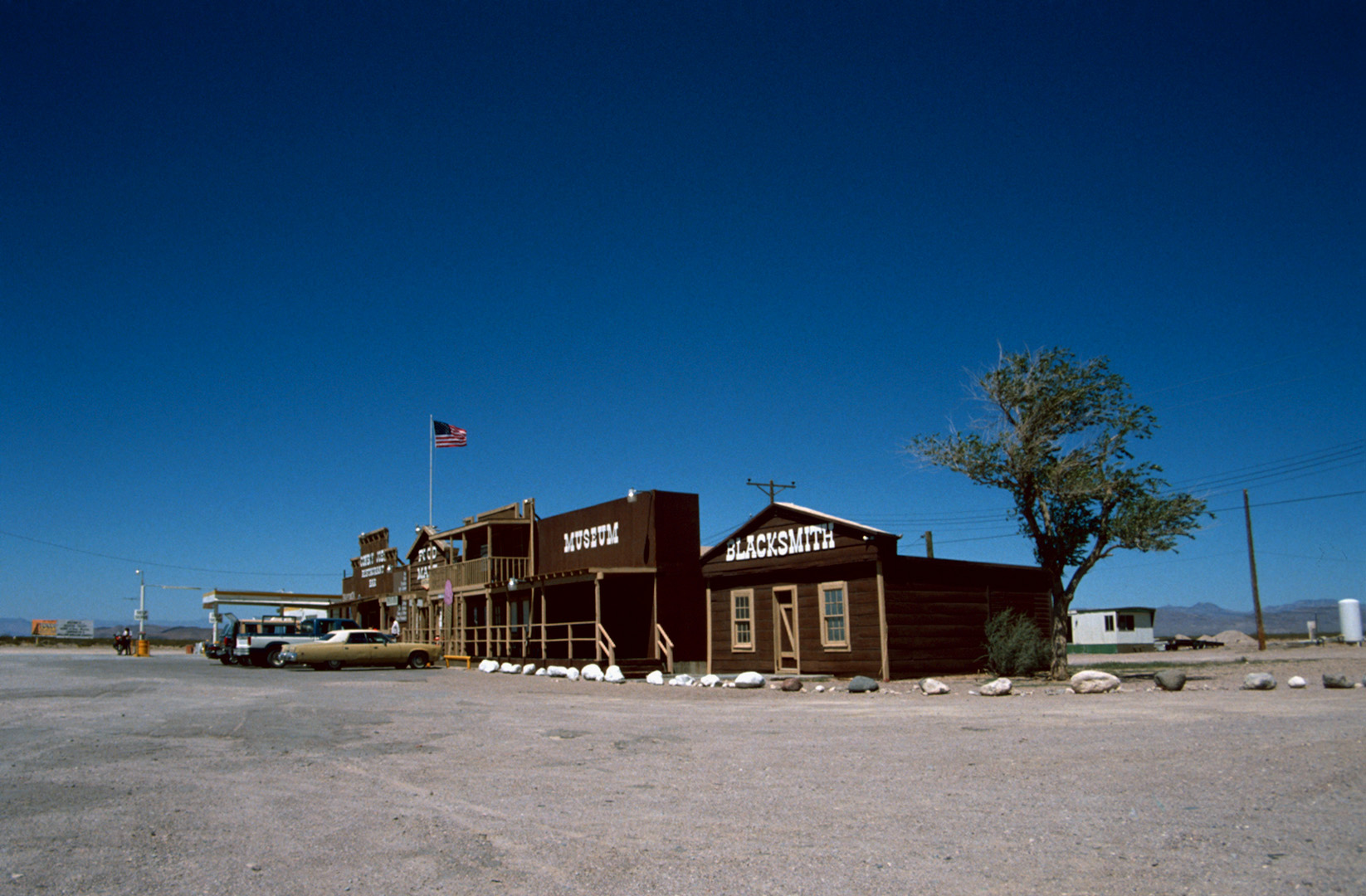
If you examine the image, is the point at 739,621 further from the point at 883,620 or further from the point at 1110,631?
the point at 1110,631

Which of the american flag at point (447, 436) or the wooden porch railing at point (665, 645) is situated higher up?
the american flag at point (447, 436)

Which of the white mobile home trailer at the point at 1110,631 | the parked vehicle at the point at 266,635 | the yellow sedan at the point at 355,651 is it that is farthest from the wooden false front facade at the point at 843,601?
the white mobile home trailer at the point at 1110,631

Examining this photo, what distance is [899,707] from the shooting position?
15.0m

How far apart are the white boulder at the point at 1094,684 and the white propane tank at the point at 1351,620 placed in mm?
45732

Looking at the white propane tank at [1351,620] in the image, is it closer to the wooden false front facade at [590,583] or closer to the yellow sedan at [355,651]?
the wooden false front facade at [590,583]

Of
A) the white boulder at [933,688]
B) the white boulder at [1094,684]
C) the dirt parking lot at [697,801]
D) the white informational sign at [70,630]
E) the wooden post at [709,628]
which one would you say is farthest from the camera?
the white informational sign at [70,630]

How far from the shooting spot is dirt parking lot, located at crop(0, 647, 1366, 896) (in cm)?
530

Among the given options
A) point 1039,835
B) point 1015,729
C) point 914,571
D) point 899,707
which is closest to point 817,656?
point 914,571

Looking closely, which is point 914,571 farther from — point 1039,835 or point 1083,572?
point 1039,835

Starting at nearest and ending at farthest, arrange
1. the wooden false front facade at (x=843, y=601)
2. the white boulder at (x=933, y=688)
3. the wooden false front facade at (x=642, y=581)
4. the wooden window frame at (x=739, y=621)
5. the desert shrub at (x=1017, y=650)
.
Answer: the white boulder at (x=933, y=688), the wooden false front facade at (x=843, y=601), the desert shrub at (x=1017, y=650), the wooden window frame at (x=739, y=621), the wooden false front facade at (x=642, y=581)

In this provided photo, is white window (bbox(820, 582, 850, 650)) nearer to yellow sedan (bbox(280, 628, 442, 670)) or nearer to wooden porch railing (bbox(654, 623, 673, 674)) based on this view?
wooden porch railing (bbox(654, 623, 673, 674))

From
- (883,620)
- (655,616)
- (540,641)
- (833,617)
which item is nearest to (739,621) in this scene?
(655,616)

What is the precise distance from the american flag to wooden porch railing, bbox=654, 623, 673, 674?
15.9m

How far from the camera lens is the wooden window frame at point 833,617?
874 inches
